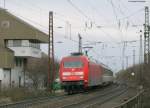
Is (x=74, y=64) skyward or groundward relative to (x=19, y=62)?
groundward

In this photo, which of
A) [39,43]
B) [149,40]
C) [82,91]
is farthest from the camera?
[39,43]

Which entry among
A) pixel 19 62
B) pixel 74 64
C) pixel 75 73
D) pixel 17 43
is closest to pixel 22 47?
pixel 17 43

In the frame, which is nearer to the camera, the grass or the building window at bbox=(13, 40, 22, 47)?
the grass

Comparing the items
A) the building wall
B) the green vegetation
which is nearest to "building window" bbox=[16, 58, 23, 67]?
the building wall

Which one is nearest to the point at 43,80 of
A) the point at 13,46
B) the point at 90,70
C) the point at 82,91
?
the point at 13,46

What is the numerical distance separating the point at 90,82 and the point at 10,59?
28.1 m

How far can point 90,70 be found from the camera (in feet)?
146

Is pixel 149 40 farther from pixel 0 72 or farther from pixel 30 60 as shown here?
pixel 30 60

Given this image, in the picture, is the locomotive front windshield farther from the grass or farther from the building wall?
the building wall

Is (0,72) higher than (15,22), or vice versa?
(15,22)

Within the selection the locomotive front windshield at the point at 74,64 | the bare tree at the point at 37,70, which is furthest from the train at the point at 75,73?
the bare tree at the point at 37,70

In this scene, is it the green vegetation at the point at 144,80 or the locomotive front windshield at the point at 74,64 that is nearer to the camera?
the green vegetation at the point at 144,80

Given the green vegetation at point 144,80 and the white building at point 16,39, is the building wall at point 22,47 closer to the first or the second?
the white building at point 16,39

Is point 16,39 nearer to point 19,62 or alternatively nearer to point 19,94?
point 19,62
